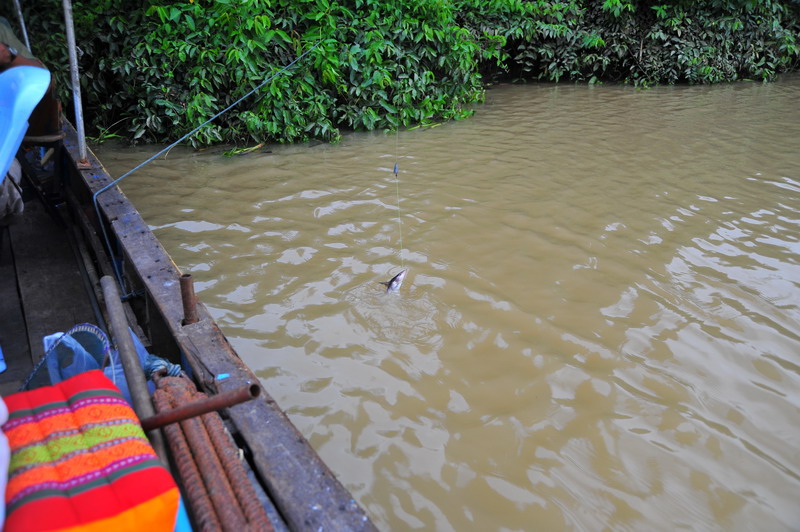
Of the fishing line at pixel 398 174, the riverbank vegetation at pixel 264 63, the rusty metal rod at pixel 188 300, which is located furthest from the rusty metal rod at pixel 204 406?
the riverbank vegetation at pixel 264 63

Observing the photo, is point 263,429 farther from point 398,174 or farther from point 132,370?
point 398,174

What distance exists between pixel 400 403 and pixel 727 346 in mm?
1830

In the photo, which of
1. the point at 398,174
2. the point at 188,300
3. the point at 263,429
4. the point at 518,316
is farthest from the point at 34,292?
the point at 398,174

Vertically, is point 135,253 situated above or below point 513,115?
above

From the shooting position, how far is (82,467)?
1337 millimetres

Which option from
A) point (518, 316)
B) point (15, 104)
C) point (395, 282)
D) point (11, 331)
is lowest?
point (518, 316)

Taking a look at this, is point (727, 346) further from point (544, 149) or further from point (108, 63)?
point (108, 63)

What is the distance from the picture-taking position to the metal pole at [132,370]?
1603mm

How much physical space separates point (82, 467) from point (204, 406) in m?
0.29

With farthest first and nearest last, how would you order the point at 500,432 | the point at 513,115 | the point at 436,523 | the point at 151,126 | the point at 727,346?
the point at 513,115 → the point at 151,126 → the point at 727,346 → the point at 500,432 → the point at 436,523

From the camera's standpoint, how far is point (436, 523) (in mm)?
2246

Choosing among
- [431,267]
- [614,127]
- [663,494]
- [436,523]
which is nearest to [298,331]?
[431,267]

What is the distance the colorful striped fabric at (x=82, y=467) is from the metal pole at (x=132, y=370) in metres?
0.08

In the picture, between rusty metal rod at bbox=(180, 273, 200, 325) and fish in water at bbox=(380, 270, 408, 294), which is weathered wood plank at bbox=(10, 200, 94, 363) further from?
fish in water at bbox=(380, 270, 408, 294)
